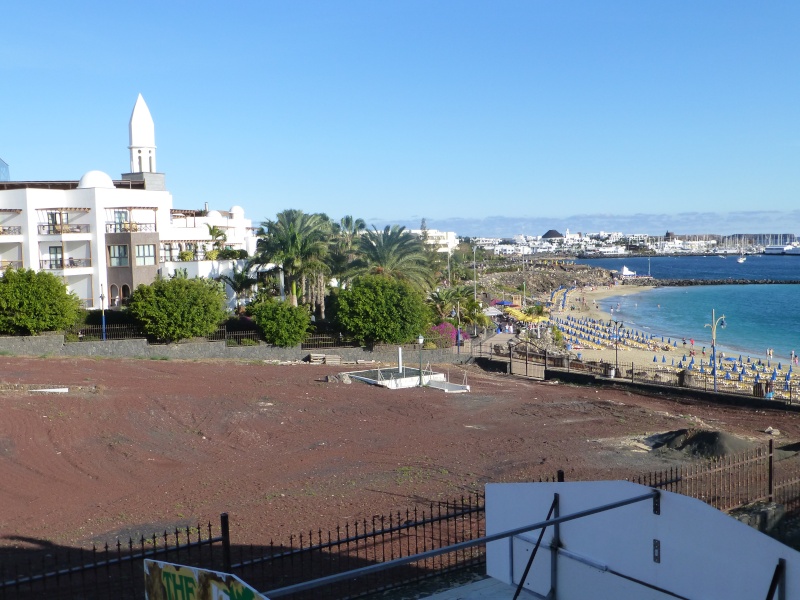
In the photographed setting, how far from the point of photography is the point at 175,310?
123ft

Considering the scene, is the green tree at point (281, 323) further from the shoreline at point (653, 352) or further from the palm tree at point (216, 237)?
the palm tree at point (216, 237)

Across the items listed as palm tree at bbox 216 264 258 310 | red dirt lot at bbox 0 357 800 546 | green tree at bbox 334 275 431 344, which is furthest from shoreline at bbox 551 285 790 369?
palm tree at bbox 216 264 258 310

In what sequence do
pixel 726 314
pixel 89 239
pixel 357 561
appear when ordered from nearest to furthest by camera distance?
pixel 357 561 → pixel 89 239 → pixel 726 314

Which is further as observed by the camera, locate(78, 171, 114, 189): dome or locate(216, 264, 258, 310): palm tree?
locate(78, 171, 114, 189): dome

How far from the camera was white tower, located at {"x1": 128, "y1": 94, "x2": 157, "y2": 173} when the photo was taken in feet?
191

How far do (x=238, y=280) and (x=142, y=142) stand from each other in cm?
1672

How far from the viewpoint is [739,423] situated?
2466cm

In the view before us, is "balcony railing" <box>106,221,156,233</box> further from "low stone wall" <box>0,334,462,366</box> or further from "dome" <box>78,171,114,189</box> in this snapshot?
"low stone wall" <box>0,334,462,366</box>

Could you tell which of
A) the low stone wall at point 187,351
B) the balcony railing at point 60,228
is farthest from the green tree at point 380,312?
the balcony railing at point 60,228

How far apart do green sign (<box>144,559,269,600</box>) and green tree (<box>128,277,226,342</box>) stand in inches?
1296

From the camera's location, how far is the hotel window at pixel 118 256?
4572 centimetres

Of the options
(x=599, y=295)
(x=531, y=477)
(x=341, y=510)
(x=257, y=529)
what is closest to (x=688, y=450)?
(x=531, y=477)

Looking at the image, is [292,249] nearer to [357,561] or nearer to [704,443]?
[704,443]

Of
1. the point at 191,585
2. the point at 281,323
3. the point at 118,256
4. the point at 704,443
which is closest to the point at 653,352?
the point at 281,323
